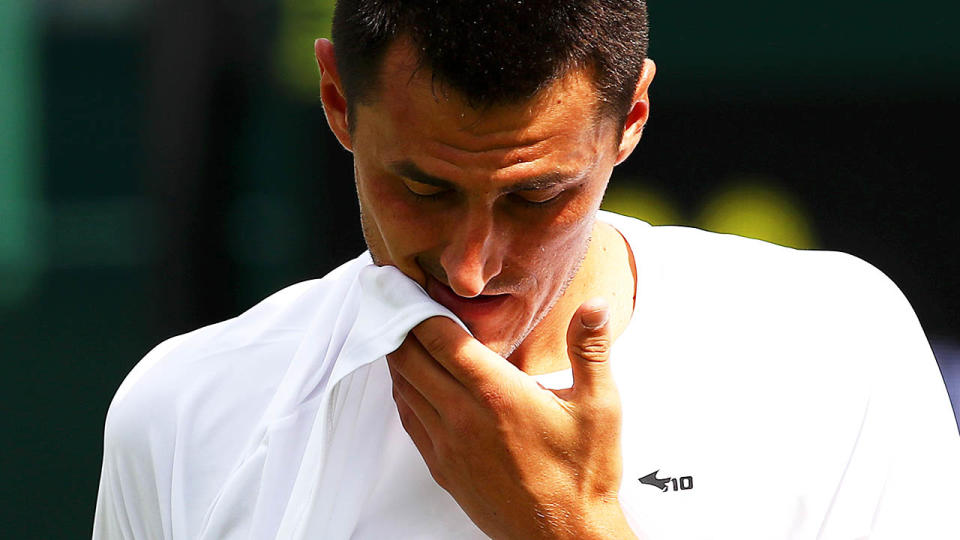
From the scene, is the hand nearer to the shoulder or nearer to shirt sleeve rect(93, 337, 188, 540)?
the shoulder

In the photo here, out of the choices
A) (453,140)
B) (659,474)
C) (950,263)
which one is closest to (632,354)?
(659,474)

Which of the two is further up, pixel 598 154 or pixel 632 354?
pixel 598 154

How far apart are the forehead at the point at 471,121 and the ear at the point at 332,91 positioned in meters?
0.17

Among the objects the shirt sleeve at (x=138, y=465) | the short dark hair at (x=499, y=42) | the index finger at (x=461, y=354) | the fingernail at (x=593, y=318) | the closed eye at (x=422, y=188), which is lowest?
the shirt sleeve at (x=138, y=465)

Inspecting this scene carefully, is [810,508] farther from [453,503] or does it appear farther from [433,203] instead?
[433,203]

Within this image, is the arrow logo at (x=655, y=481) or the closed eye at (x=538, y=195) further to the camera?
the arrow logo at (x=655, y=481)

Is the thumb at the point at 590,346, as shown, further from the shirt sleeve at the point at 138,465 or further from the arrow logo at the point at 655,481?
the shirt sleeve at the point at 138,465

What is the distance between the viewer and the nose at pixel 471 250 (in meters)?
1.62

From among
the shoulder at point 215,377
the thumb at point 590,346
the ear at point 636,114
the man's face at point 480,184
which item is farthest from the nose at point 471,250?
the shoulder at point 215,377

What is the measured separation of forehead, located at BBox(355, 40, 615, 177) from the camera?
1.59 metres

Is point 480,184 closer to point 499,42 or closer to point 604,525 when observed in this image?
point 499,42

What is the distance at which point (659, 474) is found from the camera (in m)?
1.75

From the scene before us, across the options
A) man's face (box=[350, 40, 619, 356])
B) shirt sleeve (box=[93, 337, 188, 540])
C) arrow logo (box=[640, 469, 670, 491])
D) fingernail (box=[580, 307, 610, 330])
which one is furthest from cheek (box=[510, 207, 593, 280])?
shirt sleeve (box=[93, 337, 188, 540])

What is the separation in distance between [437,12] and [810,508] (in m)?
0.81
